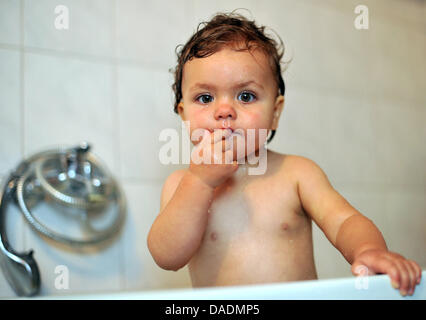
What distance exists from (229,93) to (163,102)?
49cm

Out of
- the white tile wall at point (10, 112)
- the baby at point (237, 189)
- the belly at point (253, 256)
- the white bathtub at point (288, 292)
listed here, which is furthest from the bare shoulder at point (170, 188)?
the white bathtub at point (288, 292)

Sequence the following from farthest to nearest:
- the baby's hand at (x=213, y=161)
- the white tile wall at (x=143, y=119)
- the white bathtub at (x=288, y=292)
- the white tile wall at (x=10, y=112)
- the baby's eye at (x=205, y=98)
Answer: the white tile wall at (x=143, y=119) < the white tile wall at (x=10, y=112) < the baby's eye at (x=205, y=98) < the baby's hand at (x=213, y=161) < the white bathtub at (x=288, y=292)

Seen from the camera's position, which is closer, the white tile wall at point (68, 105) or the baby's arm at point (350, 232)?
the baby's arm at point (350, 232)

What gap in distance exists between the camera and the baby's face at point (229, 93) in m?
0.89

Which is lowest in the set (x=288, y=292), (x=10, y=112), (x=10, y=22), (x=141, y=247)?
(x=141, y=247)

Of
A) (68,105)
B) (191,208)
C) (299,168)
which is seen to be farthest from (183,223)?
(68,105)

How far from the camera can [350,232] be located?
0.77 m

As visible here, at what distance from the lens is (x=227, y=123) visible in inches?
34.5

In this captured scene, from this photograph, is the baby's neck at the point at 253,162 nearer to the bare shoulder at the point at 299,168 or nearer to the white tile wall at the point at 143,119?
the bare shoulder at the point at 299,168

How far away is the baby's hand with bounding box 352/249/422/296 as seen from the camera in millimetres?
512

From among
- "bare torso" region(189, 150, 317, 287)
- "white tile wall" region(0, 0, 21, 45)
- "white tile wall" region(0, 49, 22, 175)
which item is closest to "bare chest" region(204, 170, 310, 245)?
"bare torso" region(189, 150, 317, 287)

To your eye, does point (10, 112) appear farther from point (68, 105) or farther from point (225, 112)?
point (225, 112)

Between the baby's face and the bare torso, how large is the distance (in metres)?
0.10
